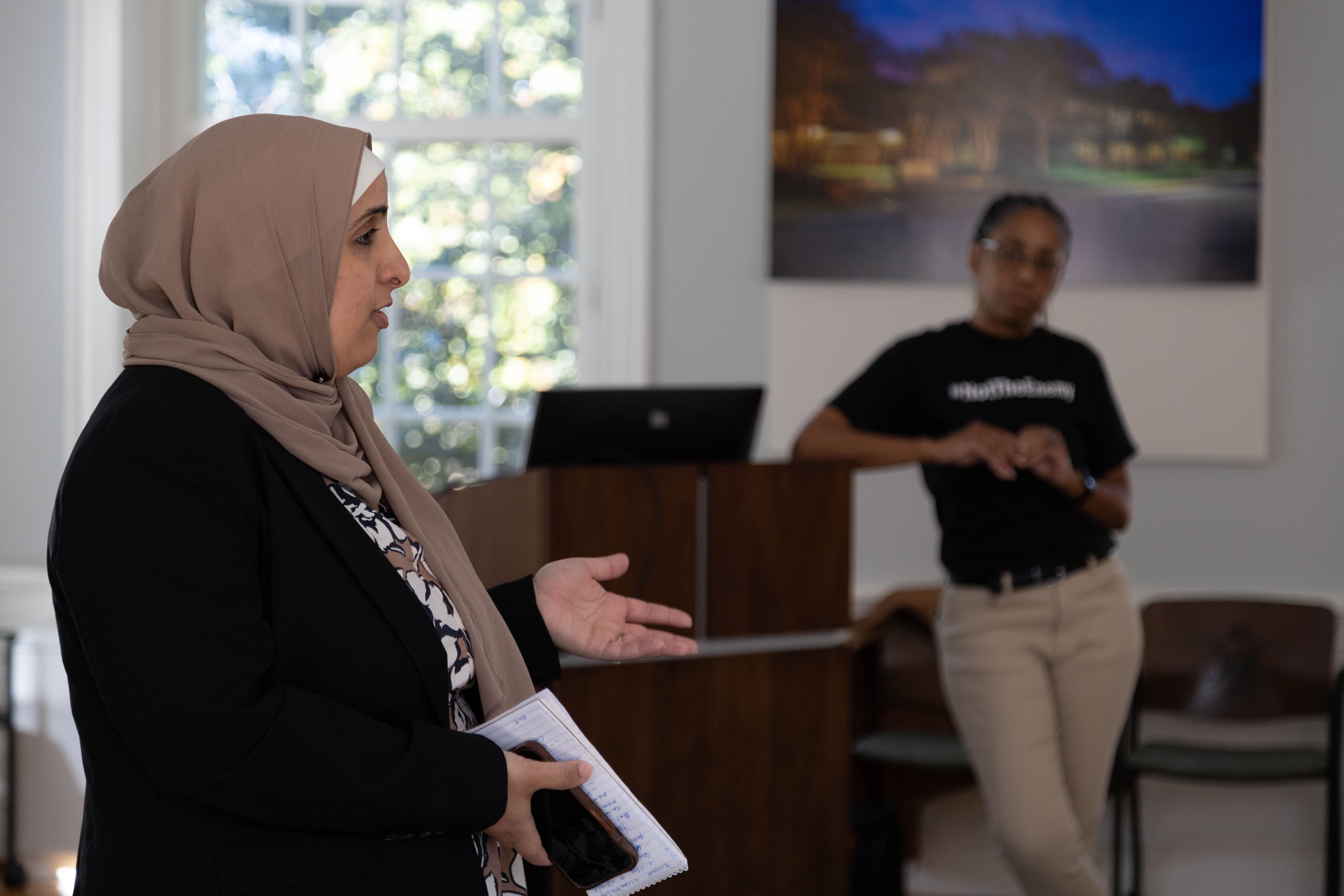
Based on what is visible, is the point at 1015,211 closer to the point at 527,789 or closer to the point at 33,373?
the point at 527,789

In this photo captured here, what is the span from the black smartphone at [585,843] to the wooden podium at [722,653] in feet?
2.87

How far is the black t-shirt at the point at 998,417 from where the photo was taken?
250 centimetres

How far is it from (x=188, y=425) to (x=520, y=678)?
18.4 inches

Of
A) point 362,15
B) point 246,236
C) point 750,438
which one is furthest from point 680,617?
point 362,15

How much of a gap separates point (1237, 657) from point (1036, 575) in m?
1.39

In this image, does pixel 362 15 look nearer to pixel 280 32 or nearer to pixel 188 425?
pixel 280 32

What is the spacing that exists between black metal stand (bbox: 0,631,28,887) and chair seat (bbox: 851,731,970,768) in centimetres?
251

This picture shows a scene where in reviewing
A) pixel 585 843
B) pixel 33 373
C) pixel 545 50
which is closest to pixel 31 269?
pixel 33 373

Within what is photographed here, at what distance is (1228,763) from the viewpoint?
319cm

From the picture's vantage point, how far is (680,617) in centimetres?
152

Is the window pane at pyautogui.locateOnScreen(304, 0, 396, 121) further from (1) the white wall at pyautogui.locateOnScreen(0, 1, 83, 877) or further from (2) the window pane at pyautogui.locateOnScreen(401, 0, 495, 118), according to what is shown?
(1) the white wall at pyautogui.locateOnScreen(0, 1, 83, 877)

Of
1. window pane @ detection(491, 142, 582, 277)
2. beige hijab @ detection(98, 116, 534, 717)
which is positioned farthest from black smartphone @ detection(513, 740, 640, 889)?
window pane @ detection(491, 142, 582, 277)

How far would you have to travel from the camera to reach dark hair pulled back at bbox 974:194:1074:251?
259 cm

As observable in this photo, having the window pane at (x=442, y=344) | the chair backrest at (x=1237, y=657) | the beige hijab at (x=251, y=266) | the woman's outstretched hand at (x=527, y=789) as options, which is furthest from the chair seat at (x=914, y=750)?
the beige hijab at (x=251, y=266)
